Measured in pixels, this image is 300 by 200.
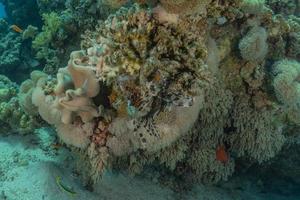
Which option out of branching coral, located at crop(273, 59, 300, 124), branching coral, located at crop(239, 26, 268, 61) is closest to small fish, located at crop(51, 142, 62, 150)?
branching coral, located at crop(239, 26, 268, 61)

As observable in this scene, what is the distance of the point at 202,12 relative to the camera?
14.4 ft

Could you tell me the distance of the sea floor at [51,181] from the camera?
17.3 ft

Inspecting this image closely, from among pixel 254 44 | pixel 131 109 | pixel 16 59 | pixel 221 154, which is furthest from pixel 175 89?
pixel 16 59

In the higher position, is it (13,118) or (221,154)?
(221,154)

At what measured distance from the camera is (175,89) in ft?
13.3

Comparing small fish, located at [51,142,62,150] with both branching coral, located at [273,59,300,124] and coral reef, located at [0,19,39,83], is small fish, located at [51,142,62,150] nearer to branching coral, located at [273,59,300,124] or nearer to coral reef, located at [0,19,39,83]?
branching coral, located at [273,59,300,124]

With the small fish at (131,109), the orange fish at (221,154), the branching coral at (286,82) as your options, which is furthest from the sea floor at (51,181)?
the branching coral at (286,82)

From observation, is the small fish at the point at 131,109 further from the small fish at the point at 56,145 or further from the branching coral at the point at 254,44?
the small fish at the point at 56,145

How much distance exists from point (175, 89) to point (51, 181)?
8.55 ft

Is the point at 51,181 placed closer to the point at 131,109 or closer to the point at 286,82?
the point at 131,109

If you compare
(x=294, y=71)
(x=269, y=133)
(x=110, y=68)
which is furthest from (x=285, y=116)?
(x=110, y=68)

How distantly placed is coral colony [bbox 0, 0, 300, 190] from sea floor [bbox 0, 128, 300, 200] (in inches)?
10.9

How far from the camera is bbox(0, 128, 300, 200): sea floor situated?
17.3 ft

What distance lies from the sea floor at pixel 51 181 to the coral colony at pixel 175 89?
28cm
